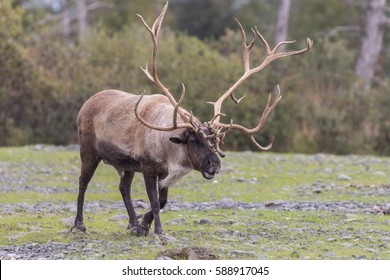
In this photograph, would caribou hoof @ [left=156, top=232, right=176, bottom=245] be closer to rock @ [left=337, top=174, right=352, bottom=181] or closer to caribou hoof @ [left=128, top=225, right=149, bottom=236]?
caribou hoof @ [left=128, top=225, right=149, bottom=236]

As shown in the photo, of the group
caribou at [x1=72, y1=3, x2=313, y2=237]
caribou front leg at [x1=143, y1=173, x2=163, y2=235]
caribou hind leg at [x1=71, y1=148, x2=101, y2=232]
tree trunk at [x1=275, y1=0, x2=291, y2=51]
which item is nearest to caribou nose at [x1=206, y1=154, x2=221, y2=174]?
caribou at [x1=72, y1=3, x2=313, y2=237]

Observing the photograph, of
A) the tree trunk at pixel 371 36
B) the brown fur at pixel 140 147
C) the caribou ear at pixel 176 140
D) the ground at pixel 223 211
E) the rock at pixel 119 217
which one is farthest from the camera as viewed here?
the tree trunk at pixel 371 36

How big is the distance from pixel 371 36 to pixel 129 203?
22.5 meters

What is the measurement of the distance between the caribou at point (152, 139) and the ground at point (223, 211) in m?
0.67

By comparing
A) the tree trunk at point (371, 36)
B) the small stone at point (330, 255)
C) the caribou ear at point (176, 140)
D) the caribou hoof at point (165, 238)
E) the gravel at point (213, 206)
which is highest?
the tree trunk at point (371, 36)

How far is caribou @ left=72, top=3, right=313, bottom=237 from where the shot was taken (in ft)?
37.8

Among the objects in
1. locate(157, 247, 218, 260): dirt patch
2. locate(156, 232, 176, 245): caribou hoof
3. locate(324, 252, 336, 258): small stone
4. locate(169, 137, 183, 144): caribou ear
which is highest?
locate(169, 137, 183, 144): caribou ear

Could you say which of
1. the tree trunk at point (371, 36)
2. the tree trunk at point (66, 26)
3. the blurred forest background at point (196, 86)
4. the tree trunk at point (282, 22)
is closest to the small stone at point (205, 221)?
the blurred forest background at point (196, 86)

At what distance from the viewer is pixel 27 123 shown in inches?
1088

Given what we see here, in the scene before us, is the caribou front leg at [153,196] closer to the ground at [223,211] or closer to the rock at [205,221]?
the ground at [223,211]

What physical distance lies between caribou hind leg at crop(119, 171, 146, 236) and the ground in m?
0.16

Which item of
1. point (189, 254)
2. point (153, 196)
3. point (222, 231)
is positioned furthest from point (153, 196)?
point (189, 254)

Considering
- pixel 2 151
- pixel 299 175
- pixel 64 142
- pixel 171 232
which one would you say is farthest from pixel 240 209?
pixel 64 142

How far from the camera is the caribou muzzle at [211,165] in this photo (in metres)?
11.4
